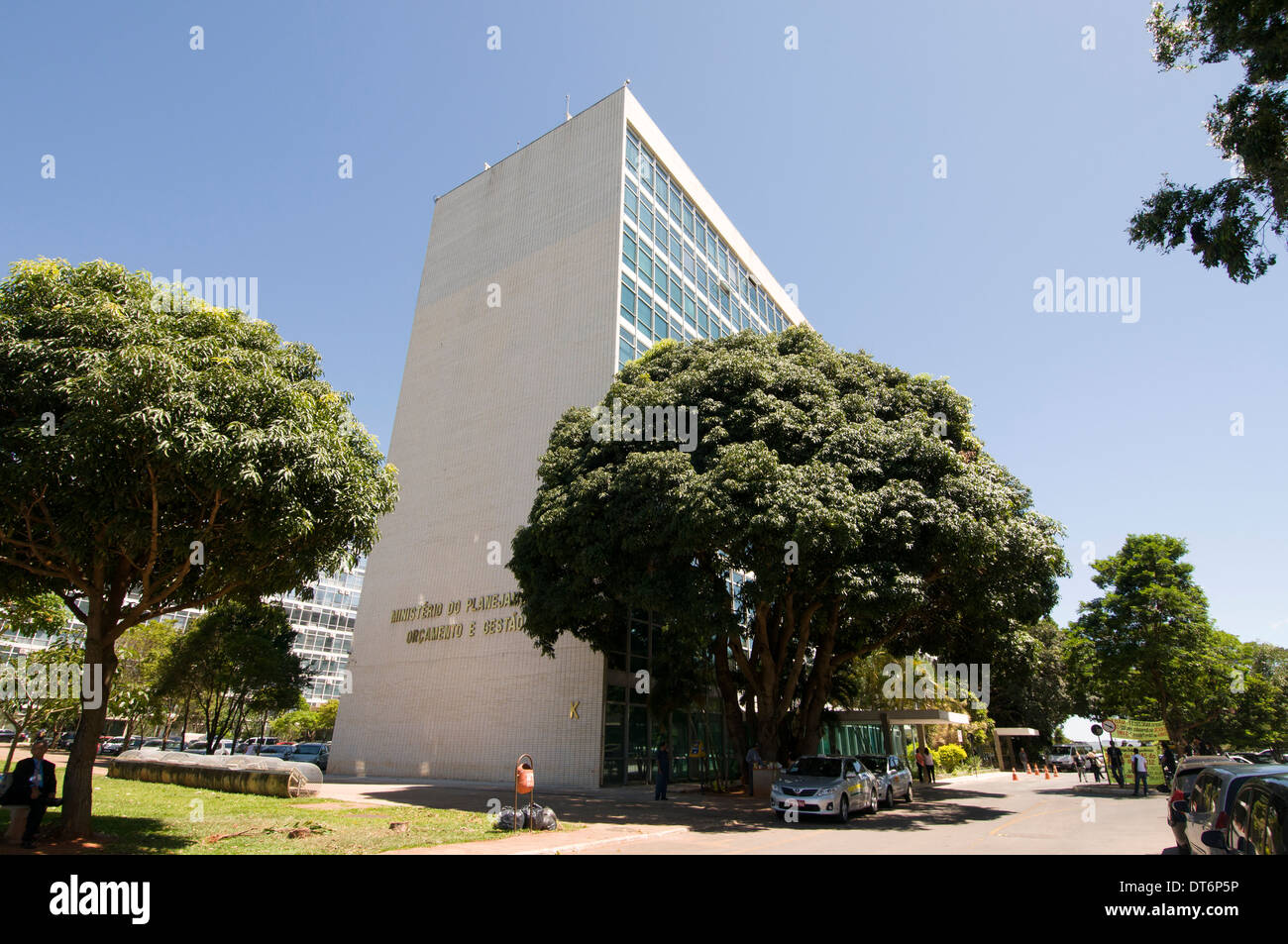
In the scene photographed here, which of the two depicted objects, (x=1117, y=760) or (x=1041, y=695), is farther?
(x=1041, y=695)

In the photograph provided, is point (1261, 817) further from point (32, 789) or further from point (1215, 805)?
point (32, 789)

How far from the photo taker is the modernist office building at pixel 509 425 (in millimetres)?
23703

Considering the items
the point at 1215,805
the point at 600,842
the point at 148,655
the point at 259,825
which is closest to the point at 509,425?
the point at 259,825

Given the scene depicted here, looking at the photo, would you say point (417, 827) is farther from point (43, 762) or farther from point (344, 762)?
point (344, 762)

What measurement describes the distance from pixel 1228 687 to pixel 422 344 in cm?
4204

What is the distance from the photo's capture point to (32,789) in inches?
354

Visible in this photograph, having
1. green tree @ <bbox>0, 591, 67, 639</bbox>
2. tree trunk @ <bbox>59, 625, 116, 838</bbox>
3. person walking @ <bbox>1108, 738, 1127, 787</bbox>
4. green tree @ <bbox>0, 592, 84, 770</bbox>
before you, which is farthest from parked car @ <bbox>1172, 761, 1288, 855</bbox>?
green tree @ <bbox>0, 592, 84, 770</bbox>

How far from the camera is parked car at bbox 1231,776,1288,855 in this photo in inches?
217

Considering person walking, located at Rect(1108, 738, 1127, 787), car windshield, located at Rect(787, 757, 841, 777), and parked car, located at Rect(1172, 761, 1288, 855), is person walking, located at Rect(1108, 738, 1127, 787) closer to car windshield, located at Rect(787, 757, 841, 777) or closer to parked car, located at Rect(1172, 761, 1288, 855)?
car windshield, located at Rect(787, 757, 841, 777)

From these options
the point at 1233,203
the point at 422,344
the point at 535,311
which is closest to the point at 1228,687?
the point at 1233,203

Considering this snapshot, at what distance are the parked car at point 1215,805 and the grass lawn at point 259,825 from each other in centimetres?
951

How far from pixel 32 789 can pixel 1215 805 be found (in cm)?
1446

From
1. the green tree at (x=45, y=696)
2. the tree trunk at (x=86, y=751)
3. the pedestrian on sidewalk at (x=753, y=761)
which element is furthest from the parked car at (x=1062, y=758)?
the green tree at (x=45, y=696)

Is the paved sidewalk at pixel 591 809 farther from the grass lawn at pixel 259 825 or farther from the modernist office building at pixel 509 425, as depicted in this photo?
the modernist office building at pixel 509 425
